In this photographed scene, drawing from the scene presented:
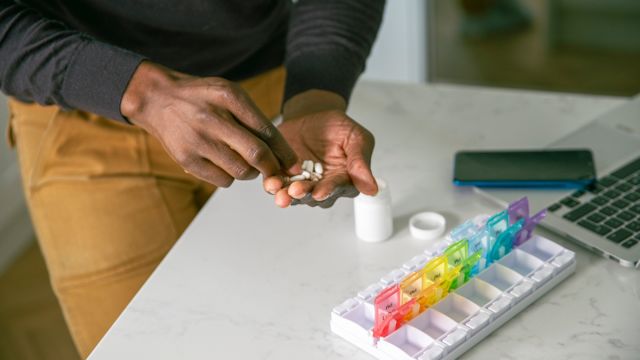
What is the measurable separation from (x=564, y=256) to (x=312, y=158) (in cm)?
35

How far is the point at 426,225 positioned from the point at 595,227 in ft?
0.72

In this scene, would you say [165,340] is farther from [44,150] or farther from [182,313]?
[44,150]

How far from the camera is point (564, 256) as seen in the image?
110 centimetres

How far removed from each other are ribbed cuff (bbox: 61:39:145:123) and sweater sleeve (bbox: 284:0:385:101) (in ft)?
0.95

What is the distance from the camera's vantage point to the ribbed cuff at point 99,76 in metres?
1.14

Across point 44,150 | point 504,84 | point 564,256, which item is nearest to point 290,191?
point 564,256

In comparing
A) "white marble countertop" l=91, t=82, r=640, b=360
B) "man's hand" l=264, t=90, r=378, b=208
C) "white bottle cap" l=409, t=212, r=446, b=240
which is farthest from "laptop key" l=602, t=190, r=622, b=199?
"man's hand" l=264, t=90, r=378, b=208

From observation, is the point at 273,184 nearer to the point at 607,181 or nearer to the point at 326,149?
the point at 326,149

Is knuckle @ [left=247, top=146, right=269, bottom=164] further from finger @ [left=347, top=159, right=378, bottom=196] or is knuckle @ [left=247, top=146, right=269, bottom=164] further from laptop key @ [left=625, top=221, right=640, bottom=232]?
laptop key @ [left=625, top=221, right=640, bottom=232]

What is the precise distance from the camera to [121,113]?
115 cm

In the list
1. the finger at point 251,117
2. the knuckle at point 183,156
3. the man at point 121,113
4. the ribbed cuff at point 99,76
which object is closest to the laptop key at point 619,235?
the man at point 121,113

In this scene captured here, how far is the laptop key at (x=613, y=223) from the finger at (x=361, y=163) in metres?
0.31

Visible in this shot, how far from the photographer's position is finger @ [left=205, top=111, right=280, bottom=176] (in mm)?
1053

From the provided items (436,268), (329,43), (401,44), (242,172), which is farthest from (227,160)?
(401,44)
